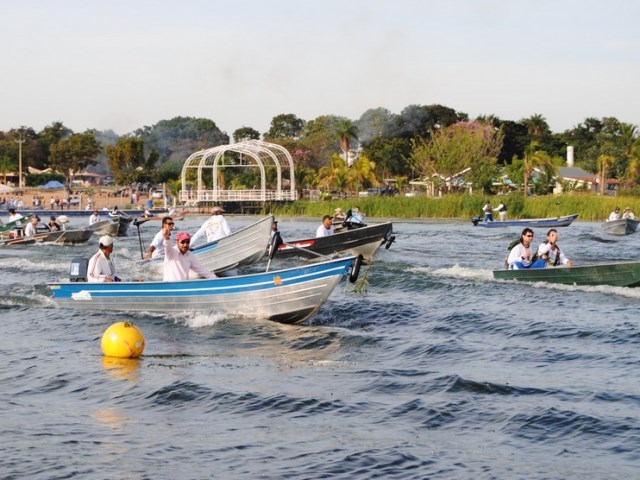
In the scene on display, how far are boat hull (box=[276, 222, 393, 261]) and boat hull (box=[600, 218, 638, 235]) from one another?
19.7 meters

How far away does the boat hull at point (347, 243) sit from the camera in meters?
29.7

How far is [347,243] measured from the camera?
100 ft

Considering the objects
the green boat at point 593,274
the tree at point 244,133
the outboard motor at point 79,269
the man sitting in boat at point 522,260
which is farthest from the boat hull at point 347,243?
the tree at point 244,133

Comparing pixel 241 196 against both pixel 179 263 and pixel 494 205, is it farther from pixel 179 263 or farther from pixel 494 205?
pixel 179 263

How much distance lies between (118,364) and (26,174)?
105808mm

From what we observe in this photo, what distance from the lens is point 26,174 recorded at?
116m

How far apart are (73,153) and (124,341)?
10169 centimetres

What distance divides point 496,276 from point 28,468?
1584cm

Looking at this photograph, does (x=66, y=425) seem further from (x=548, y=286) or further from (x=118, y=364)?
(x=548, y=286)

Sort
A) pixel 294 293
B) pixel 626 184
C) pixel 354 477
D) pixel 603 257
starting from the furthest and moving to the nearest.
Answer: pixel 626 184 < pixel 603 257 < pixel 294 293 < pixel 354 477

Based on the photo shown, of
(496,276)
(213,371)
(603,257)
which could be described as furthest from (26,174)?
(213,371)

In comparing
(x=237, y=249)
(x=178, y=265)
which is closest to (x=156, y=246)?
(x=178, y=265)

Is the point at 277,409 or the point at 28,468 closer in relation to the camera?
the point at 28,468

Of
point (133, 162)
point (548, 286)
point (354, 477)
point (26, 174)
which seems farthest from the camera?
point (26, 174)
